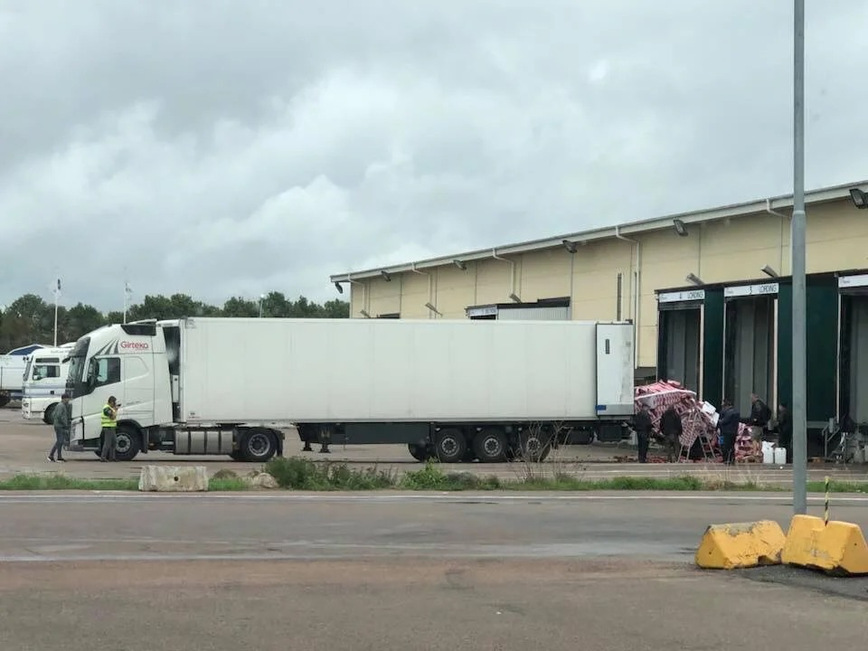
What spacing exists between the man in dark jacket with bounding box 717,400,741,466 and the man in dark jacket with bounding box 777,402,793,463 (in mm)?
2649

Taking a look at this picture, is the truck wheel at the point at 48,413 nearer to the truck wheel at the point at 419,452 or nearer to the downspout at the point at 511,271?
the downspout at the point at 511,271

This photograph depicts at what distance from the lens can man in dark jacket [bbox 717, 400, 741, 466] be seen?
32.0 meters

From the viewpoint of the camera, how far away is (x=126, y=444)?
29312 millimetres

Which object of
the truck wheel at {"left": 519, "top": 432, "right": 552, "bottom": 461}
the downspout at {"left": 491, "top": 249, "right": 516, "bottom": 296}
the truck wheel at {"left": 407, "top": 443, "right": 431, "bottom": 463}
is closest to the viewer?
the truck wheel at {"left": 519, "top": 432, "right": 552, "bottom": 461}

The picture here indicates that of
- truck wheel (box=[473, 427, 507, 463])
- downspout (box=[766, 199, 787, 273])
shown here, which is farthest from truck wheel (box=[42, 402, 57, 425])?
downspout (box=[766, 199, 787, 273])

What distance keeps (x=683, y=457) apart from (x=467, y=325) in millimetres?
8333

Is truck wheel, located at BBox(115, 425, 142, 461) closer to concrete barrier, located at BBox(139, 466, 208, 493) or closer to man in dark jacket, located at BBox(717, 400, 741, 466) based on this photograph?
concrete barrier, located at BBox(139, 466, 208, 493)

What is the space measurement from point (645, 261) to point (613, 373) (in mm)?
12321

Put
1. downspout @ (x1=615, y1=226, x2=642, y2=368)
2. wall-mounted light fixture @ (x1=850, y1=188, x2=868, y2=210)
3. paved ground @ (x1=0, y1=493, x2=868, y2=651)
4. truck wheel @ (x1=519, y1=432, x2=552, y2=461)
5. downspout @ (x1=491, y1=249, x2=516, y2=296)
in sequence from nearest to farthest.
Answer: paved ground @ (x1=0, y1=493, x2=868, y2=651) < truck wheel @ (x1=519, y1=432, x2=552, y2=461) < wall-mounted light fixture @ (x1=850, y1=188, x2=868, y2=210) < downspout @ (x1=615, y1=226, x2=642, y2=368) < downspout @ (x1=491, y1=249, x2=516, y2=296)

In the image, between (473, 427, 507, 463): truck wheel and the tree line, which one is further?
the tree line

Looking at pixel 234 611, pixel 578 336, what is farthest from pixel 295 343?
pixel 234 611

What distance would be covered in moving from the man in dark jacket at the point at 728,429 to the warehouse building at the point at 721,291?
3.48 m

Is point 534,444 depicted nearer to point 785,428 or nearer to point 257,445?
point 257,445

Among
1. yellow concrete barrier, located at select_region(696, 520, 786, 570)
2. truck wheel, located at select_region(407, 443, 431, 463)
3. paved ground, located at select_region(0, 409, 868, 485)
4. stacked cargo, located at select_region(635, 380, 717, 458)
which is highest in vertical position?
stacked cargo, located at select_region(635, 380, 717, 458)
